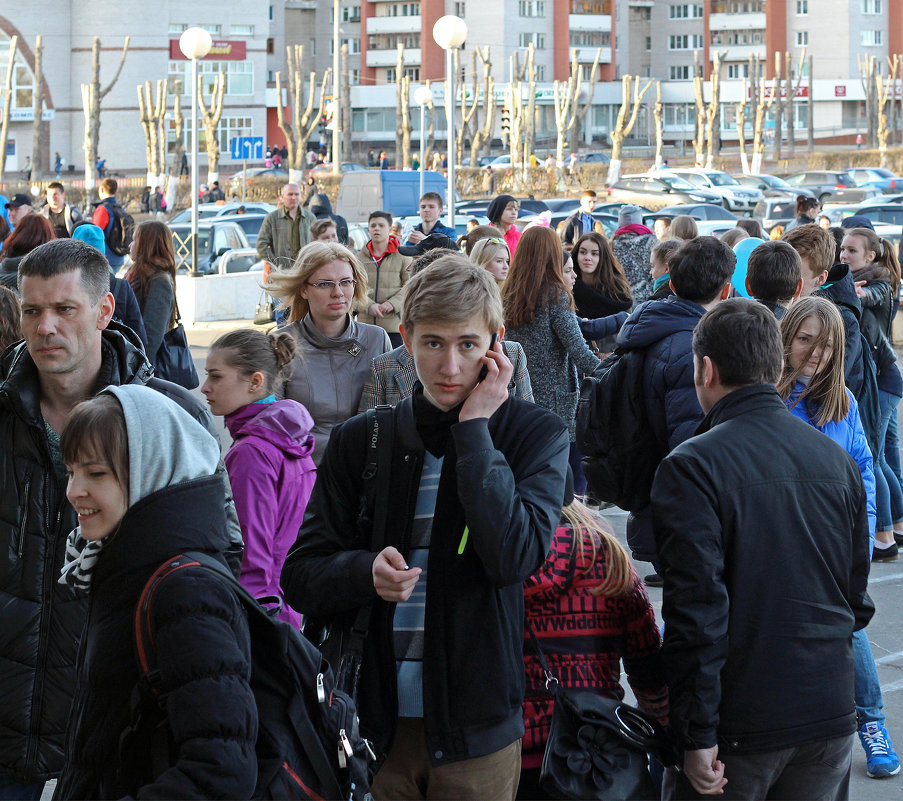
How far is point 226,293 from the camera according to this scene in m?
19.1

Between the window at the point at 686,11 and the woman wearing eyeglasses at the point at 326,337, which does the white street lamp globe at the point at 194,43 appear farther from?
the window at the point at 686,11

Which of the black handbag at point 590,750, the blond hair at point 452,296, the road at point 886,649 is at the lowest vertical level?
the road at point 886,649

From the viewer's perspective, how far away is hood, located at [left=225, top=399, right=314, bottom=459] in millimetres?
4512

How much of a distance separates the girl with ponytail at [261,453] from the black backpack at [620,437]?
4.13ft

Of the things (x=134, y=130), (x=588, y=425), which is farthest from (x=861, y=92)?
(x=588, y=425)

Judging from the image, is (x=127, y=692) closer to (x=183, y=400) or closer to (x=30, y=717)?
(x=30, y=717)

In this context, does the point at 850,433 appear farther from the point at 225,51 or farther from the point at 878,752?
the point at 225,51

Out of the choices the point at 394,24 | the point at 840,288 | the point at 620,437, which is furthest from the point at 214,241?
the point at 394,24

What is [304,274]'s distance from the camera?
585 cm

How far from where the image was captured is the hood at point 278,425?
4.51m

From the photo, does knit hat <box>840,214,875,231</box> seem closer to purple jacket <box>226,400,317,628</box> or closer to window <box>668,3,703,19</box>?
purple jacket <box>226,400,317,628</box>

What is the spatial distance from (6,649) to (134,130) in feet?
245

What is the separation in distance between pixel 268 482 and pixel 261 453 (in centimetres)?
11

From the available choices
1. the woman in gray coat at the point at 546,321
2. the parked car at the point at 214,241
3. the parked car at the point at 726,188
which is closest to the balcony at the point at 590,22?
the parked car at the point at 726,188
